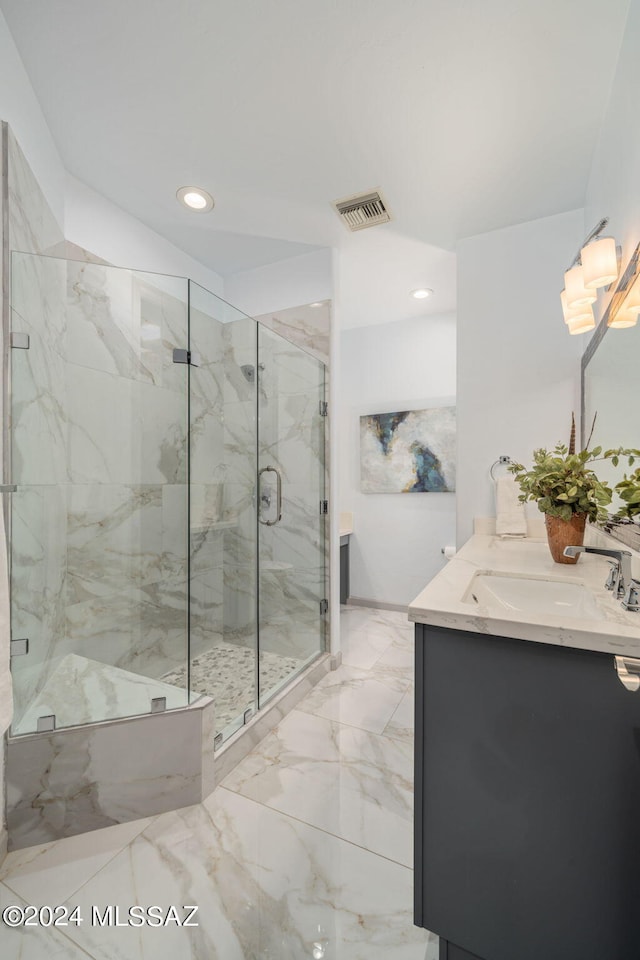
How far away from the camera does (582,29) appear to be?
126 centimetres

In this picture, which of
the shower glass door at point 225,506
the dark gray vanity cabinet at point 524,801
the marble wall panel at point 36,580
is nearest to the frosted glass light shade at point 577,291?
the dark gray vanity cabinet at point 524,801

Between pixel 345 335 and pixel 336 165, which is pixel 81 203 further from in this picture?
pixel 345 335

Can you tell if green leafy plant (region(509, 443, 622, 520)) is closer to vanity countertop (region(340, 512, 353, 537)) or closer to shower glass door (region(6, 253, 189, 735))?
shower glass door (region(6, 253, 189, 735))

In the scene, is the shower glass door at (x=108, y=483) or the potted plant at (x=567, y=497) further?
the shower glass door at (x=108, y=483)

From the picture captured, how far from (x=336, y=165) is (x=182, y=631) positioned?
88.1 inches

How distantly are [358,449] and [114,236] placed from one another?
235 centimetres

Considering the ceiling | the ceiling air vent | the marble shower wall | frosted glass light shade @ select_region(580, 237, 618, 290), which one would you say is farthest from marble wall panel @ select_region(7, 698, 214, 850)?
the ceiling air vent

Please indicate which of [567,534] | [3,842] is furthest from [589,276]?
[3,842]

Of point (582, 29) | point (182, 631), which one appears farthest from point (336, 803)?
point (582, 29)

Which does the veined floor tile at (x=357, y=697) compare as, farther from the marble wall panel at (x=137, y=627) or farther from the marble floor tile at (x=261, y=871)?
the marble wall panel at (x=137, y=627)

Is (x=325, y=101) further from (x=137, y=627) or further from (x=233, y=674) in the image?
(x=233, y=674)

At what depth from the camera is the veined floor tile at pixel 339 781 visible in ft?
4.49

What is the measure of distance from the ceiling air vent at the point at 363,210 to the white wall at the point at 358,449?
1385 mm

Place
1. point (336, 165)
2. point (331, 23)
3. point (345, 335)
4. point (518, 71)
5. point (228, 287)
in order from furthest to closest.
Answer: point (345, 335) → point (228, 287) → point (336, 165) → point (518, 71) → point (331, 23)
